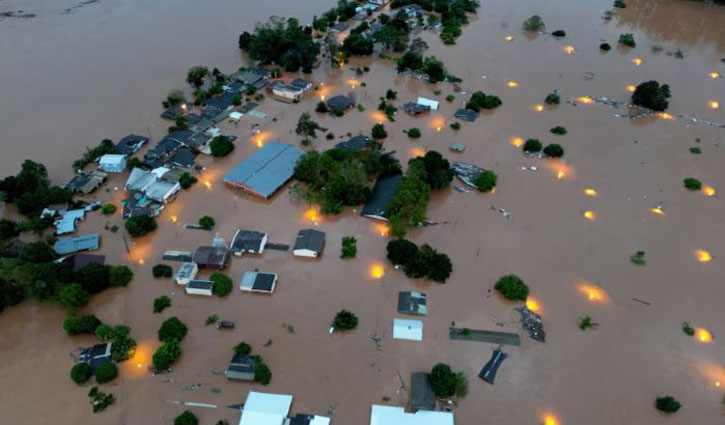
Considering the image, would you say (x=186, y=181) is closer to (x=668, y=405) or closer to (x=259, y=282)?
(x=259, y=282)

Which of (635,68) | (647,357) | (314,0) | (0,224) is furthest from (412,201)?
(314,0)

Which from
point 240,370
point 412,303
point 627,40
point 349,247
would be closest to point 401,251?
point 412,303

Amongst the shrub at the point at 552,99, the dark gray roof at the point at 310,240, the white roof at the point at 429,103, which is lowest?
the dark gray roof at the point at 310,240

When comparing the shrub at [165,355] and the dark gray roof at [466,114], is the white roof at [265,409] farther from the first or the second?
the dark gray roof at [466,114]

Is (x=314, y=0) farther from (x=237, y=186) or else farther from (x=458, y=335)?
(x=458, y=335)

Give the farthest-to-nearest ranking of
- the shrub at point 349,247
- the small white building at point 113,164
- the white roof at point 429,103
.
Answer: the white roof at point 429,103
the small white building at point 113,164
the shrub at point 349,247

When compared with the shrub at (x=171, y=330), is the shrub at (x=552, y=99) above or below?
above

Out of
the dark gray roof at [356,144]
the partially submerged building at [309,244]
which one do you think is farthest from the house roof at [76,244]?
the dark gray roof at [356,144]
